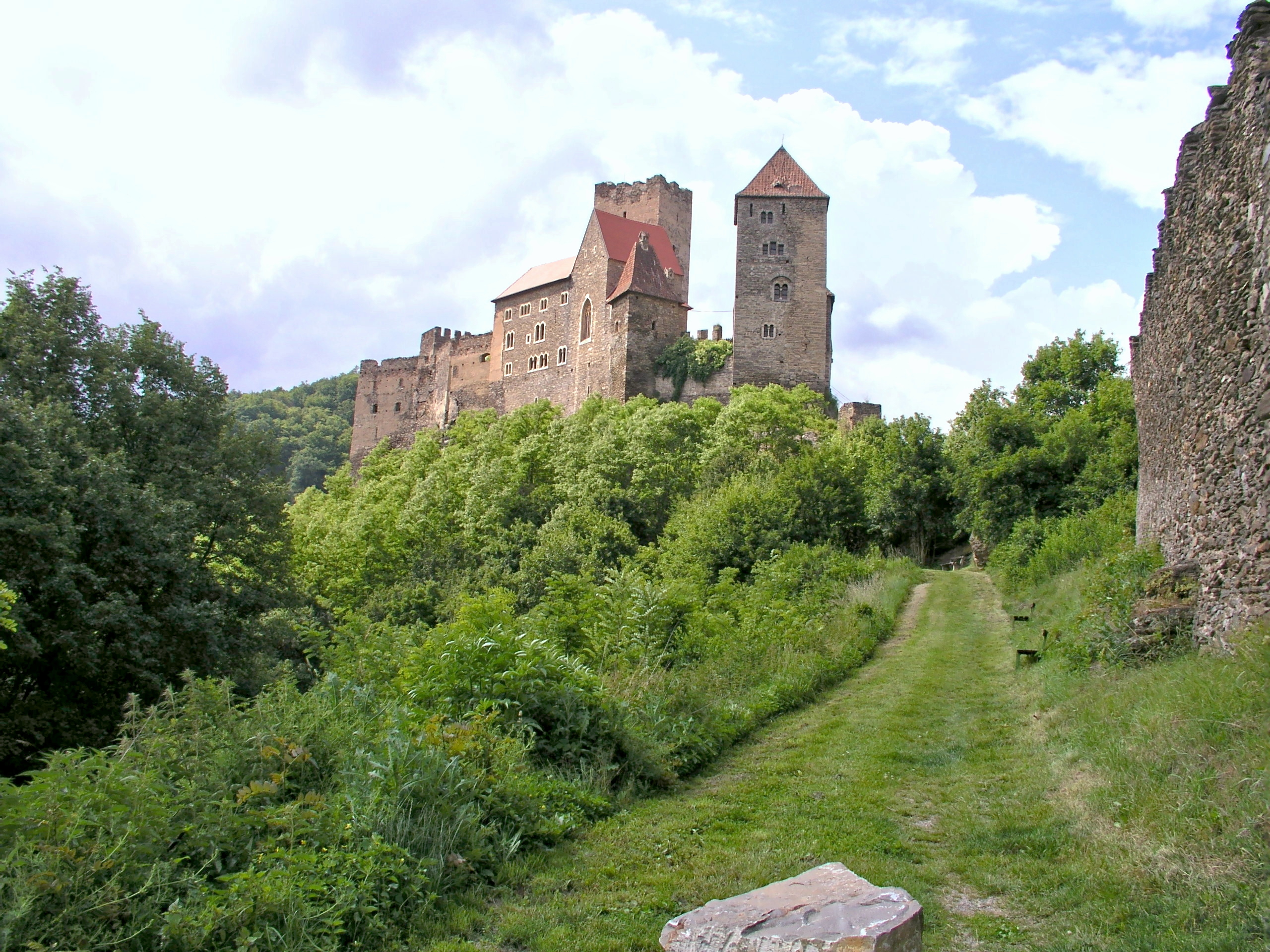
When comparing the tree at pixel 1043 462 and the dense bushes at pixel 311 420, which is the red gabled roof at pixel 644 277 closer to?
the tree at pixel 1043 462

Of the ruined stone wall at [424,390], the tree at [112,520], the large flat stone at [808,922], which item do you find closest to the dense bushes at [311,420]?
the ruined stone wall at [424,390]

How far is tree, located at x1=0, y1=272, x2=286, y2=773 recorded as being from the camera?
A: 55.4 ft

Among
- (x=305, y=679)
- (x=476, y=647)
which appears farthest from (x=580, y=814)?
(x=305, y=679)

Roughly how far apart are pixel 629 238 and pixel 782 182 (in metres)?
11.3

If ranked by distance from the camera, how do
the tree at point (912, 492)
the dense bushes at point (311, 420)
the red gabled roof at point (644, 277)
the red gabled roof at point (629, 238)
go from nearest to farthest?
the tree at point (912, 492), the red gabled roof at point (644, 277), the red gabled roof at point (629, 238), the dense bushes at point (311, 420)

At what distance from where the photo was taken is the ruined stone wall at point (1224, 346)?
6.98 meters

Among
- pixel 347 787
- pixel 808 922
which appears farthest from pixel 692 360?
pixel 808 922

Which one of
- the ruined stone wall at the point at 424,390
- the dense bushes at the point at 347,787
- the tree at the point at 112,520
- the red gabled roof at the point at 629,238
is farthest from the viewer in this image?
the ruined stone wall at the point at 424,390

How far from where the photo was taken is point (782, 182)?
168 feet

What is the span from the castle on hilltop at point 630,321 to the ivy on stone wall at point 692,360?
41cm

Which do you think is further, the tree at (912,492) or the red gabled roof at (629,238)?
the red gabled roof at (629,238)

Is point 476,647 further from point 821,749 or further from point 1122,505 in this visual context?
point 1122,505

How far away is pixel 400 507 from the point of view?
149 ft

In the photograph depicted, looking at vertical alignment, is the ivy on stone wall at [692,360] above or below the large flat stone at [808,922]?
above
